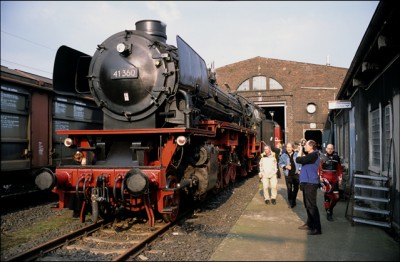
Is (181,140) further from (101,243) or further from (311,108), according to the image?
(311,108)

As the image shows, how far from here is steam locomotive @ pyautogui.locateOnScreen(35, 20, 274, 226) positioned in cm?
568

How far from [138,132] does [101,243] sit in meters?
1.81

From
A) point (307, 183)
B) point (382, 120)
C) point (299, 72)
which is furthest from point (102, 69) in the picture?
point (299, 72)

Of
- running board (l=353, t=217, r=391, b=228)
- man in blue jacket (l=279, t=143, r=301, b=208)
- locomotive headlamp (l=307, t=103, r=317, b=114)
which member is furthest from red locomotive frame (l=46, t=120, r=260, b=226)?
locomotive headlamp (l=307, t=103, r=317, b=114)

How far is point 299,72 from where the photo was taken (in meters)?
26.9

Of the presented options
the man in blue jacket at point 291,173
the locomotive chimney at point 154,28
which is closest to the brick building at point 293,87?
the man in blue jacket at point 291,173

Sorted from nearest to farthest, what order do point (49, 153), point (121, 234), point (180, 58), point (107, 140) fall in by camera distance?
point (121, 234) < point (180, 58) < point (107, 140) < point (49, 153)

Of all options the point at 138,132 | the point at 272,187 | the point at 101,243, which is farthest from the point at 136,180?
the point at 272,187

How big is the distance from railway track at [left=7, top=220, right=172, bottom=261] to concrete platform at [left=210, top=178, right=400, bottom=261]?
118 centimetres

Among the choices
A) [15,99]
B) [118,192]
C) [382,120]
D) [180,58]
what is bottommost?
[118,192]

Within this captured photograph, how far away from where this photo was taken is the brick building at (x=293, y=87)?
1035 inches

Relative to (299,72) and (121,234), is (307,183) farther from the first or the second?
(299,72)

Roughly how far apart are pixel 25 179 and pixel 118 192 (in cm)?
325

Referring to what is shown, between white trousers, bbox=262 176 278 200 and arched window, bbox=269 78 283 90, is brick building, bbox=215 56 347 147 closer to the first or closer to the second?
arched window, bbox=269 78 283 90
